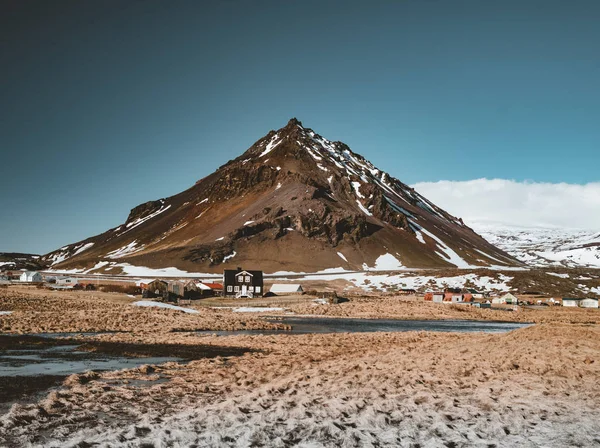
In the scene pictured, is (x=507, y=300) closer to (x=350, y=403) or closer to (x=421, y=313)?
(x=421, y=313)

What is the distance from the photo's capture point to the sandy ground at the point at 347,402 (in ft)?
36.7

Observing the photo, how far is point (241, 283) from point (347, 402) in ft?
345

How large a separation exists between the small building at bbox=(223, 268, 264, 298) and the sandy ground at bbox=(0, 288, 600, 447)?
94410 millimetres

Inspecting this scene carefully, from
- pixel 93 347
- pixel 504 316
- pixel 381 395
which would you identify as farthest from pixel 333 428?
pixel 504 316

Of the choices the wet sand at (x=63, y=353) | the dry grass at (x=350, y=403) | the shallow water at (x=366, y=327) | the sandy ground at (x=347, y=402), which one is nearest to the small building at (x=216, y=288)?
the shallow water at (x=366, y=327)

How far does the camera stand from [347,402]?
1412 centimetres

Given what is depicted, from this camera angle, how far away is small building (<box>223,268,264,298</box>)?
116 m

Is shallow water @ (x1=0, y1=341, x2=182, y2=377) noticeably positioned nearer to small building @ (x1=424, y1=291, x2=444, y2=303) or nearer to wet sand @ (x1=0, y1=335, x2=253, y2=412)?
wet sand @ (x1=0, y1=335, x2=253, y2=412)

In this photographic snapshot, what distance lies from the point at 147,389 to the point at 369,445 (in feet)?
27.7

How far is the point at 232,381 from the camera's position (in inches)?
688

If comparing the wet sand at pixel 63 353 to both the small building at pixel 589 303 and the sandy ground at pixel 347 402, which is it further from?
the small building at pixel 589 303

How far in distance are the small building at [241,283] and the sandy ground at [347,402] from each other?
Answer: 310 ft

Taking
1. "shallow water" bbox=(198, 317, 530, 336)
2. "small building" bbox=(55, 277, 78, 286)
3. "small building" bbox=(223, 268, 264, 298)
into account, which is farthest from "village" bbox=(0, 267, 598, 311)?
"shallow water" bbox=(198, 317, 530, 336)

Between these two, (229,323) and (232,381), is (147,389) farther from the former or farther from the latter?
(229,323)
